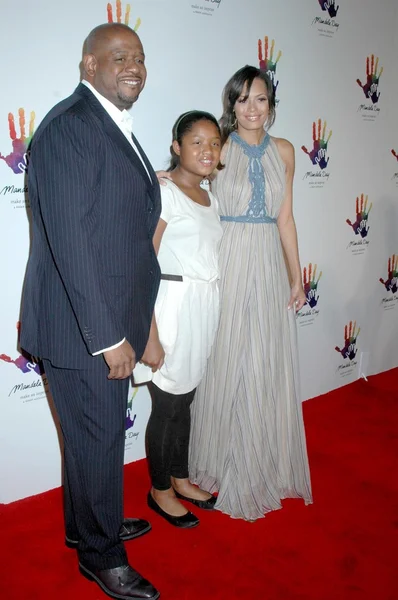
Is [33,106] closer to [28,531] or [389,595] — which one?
[28,531]

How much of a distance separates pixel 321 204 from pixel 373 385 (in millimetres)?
1236

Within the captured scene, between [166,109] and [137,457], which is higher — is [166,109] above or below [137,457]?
above

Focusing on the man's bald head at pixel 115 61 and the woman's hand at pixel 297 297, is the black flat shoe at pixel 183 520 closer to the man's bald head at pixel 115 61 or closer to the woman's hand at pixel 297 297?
the woman's hand at pixel 297 297

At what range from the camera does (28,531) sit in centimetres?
206

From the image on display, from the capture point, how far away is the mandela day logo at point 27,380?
2.13 m

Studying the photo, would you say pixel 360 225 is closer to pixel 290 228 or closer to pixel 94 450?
pixel 290 228

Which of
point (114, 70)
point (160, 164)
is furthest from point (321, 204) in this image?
point (114, 70)

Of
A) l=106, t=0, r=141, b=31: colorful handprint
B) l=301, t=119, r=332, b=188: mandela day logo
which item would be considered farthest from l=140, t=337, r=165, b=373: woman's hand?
l=301, t=119, r=332, b=188: mandela day logo

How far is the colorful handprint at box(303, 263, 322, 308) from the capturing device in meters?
3.11

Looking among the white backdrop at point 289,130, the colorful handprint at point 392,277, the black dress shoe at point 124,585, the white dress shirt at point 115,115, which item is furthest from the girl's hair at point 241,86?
the colorful handprint at point 392,277

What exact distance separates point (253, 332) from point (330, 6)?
6.20 ft

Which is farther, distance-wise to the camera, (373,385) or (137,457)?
(373,385)

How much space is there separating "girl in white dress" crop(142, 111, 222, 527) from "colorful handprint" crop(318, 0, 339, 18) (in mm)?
1464

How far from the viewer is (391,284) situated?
12.1 ft
